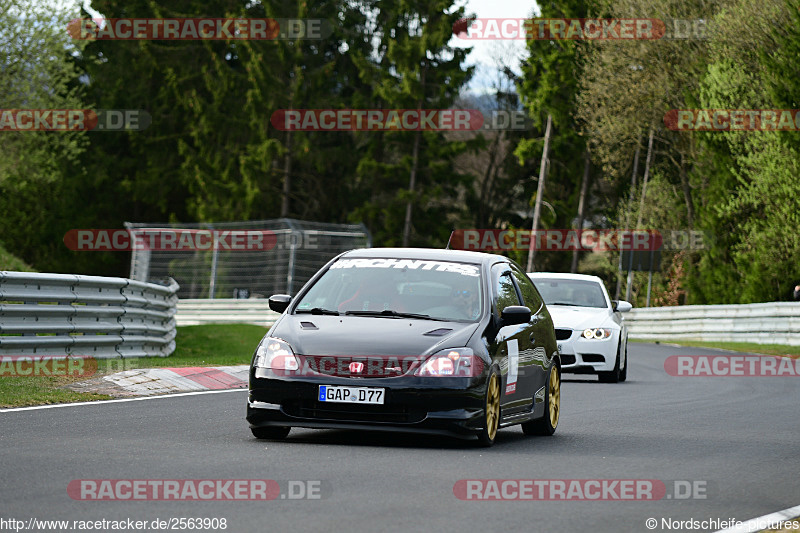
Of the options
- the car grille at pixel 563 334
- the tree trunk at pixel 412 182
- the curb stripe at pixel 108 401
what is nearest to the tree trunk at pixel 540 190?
the tree trunk at pixel 412 182

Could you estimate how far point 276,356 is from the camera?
396 inches

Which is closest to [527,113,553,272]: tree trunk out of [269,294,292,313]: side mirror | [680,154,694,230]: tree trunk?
[680,154,694,230]: tree trunk

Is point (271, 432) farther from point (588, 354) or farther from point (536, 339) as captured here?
point (588, 354)

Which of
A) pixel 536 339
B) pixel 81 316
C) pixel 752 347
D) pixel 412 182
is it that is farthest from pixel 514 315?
pixel 412 182

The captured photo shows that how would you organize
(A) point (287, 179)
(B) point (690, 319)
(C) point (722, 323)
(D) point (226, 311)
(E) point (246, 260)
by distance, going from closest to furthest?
(C) point (722, 323) → (E) point (246, 260) → (B) point (690, 319) → (D) point (226, 311) → (A) point (287, 179)

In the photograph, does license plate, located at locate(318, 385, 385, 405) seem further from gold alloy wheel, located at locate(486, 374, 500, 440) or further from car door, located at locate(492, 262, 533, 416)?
car door, located at locate(492, 262, 533, 416)

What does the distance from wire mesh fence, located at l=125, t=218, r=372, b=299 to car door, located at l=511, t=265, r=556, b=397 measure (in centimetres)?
2326

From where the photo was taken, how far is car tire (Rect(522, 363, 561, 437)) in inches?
456

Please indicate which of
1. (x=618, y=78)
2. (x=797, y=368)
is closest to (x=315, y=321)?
(x=797, y=368)

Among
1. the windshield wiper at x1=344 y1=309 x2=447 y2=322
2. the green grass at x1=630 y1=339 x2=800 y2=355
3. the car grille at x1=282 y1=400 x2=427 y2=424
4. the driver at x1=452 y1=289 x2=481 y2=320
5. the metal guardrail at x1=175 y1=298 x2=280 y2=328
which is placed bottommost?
the metal guardrail at x1=175 y1=298 x2=280 y2=328

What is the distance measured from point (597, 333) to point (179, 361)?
5928 mm

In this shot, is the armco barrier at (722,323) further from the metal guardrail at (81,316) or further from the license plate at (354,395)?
the license plate at (354,395)

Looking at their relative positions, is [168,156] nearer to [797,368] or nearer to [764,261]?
[764,261]

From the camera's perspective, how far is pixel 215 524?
21.4 ft
